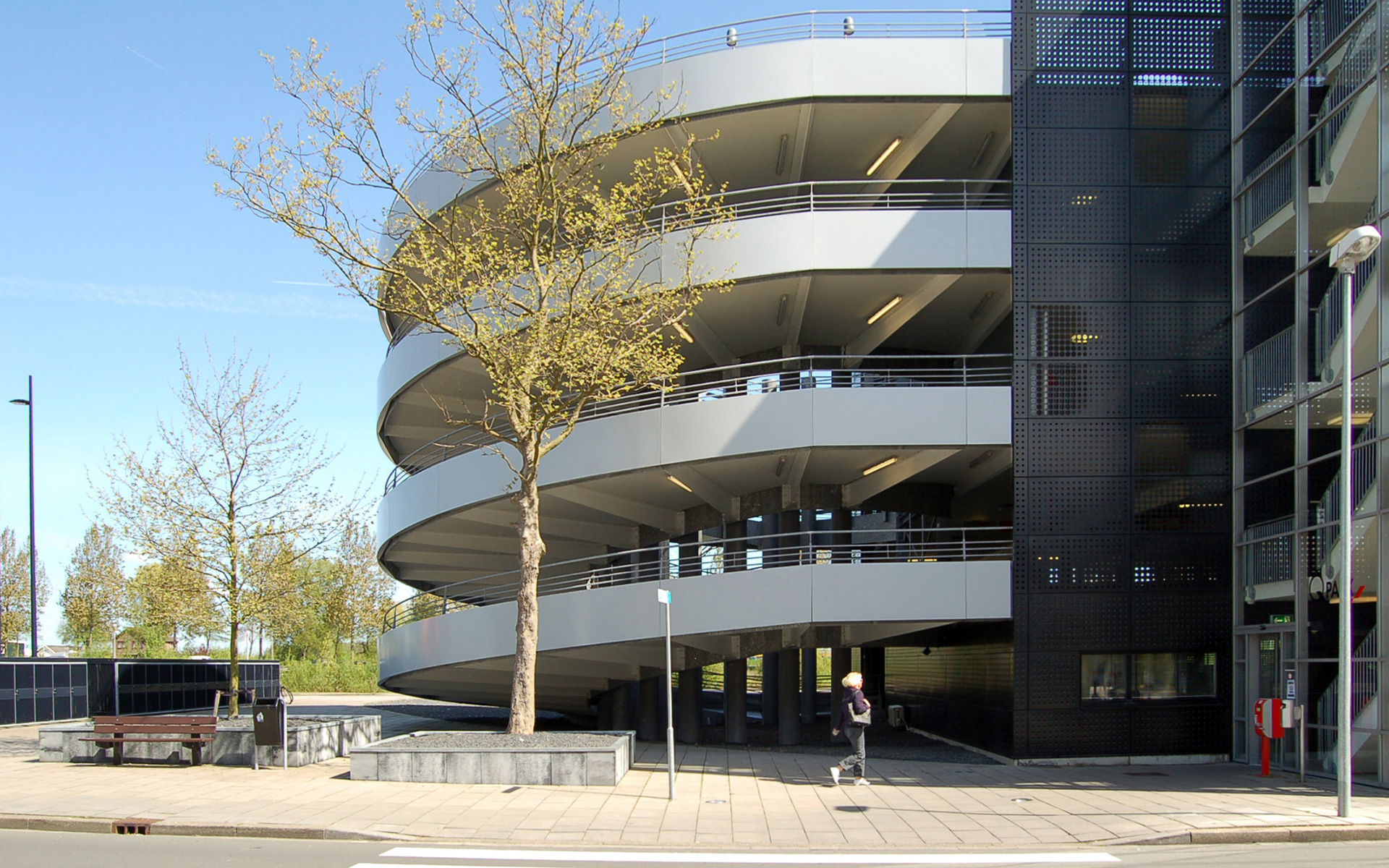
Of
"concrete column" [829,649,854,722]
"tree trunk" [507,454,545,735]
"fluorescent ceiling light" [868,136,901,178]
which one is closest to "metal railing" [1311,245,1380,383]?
"fluorescent ceiling light" [868,136,901,178]

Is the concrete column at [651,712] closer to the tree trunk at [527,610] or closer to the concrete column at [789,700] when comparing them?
the concrete column at [789,700]

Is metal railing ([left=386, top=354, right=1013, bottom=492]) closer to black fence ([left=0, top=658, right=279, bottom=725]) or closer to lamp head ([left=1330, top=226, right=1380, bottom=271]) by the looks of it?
lamp head ([left=1330, top=226, right=1380, bottom=271])

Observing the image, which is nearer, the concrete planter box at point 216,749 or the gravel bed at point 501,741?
the gravel bed at point 501,741

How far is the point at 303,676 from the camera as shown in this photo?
49.2 metres

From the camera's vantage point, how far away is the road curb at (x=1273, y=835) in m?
11.4

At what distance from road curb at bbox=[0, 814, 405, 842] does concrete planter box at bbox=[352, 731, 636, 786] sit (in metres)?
3.76

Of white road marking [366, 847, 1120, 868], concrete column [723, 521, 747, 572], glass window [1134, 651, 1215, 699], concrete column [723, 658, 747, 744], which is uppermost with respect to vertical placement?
concrete column [723, 521, 747, 572]

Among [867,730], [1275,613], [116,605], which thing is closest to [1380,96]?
[1275,613]

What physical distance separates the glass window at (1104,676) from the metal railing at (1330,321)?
19.4 feet

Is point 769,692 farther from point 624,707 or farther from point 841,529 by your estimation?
point 841,529

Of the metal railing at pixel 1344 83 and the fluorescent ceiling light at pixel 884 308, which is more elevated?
the metal railing at pixel 1344 83

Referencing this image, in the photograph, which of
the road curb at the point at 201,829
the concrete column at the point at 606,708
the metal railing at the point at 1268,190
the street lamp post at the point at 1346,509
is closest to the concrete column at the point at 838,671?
the concrete column at the point at 606,708

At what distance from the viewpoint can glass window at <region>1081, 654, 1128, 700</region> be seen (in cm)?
1922

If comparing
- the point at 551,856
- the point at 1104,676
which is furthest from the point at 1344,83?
the point at 551,856
